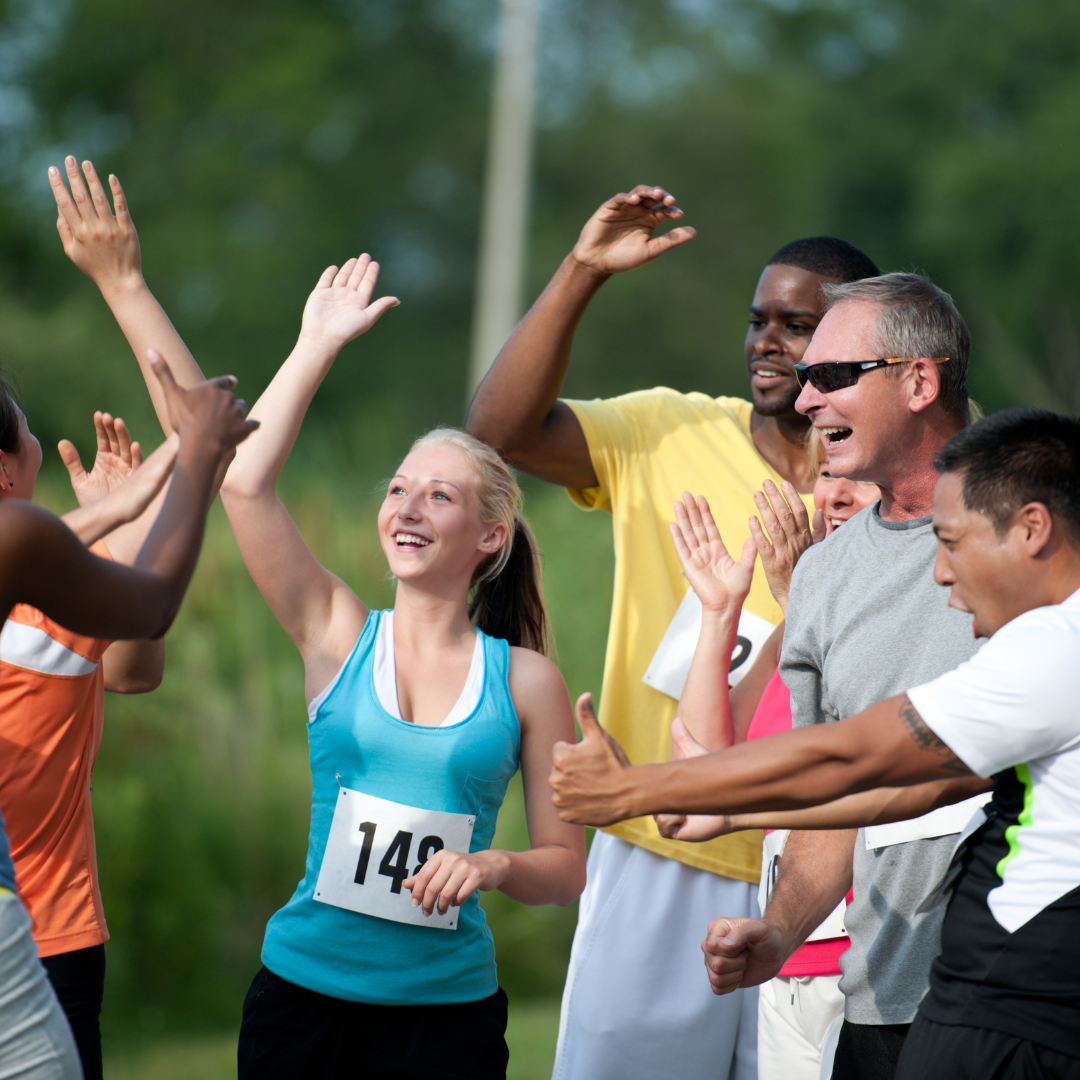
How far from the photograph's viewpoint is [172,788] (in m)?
7.04

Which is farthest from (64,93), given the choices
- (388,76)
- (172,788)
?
(172,788)

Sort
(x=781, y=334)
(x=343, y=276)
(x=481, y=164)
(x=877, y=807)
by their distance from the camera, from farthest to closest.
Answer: (x=481, y=164)
(x=781, y=334)
(x=343, y=276)
(x=877, y=807)

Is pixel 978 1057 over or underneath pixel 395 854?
underneath

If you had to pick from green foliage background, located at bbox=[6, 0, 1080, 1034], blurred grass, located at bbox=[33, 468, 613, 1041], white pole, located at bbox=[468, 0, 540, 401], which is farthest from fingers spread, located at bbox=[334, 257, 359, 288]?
white pole, located at bbox=[468, 0, 540, 401]

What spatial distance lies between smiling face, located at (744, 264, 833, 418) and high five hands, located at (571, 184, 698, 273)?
1.14ft

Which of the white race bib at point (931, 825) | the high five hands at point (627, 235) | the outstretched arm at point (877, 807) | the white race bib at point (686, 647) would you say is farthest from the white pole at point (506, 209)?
the outstretched arm at point (877, 807)

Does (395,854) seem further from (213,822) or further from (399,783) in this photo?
(213,822)

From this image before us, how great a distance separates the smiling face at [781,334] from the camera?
3.71 m

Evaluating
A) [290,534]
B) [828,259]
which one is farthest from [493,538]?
[828,259]

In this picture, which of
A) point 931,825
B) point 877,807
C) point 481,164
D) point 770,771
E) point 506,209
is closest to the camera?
point 770,771

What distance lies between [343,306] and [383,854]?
1.38 meters

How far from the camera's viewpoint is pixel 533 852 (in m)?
2.98

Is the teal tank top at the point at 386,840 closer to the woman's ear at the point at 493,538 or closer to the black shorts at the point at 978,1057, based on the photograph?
the woman's ear at the point at 493,538

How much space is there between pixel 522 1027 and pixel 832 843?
4223 millimetres
